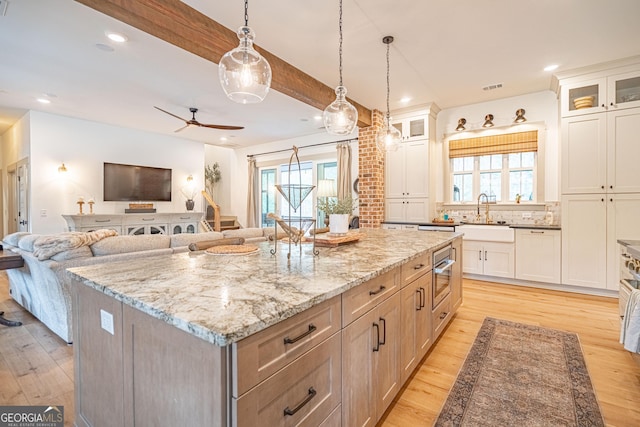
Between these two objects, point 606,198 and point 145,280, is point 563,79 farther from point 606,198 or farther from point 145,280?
point 145,280

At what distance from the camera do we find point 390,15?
2.68 meters

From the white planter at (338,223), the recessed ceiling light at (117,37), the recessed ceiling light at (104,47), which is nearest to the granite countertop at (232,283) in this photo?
the white planter at (338,223)

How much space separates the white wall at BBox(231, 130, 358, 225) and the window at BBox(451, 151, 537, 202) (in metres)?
2.03

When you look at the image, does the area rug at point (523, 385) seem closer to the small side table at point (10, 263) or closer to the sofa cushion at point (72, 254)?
the sofa cushion at point (72, 254)

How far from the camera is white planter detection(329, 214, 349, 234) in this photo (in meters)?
2.43

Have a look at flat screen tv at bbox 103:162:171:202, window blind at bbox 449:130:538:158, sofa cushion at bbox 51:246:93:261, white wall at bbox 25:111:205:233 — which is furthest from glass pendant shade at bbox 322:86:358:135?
white wall at bbox 25:111:205:233

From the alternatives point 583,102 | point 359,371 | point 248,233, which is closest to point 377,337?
point 359,371

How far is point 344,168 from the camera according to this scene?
6254mm

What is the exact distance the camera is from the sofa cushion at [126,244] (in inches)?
106

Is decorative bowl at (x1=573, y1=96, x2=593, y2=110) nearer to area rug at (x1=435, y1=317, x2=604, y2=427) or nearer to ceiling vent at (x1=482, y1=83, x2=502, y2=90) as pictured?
ceiling vent at (x1=482, y1=83, x2=502, y2=90)

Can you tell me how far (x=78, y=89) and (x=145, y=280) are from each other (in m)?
4.66

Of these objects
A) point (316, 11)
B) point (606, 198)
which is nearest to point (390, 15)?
point (316, 11)

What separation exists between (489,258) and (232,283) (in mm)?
4526

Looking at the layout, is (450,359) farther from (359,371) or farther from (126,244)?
(126,244)
